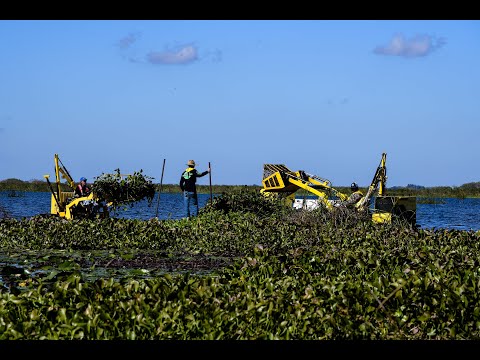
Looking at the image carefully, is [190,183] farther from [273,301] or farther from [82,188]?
[273,301]

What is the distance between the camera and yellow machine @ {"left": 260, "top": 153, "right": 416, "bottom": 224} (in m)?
23.8

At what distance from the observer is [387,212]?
24141 millimetres

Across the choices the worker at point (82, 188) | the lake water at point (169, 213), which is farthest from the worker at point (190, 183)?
the worker at point (82, 188)

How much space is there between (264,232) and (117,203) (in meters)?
7.24

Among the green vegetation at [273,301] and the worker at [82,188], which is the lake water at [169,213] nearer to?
the worker at [82,188]

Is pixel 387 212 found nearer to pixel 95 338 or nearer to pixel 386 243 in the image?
pixel 386 243

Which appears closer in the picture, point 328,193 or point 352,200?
point 352,200

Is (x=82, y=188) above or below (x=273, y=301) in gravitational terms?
above

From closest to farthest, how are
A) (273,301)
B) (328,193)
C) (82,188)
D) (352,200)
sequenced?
(273,301) → (352,200) → (82,188) → (328,193)

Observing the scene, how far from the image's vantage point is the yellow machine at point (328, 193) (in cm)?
2384

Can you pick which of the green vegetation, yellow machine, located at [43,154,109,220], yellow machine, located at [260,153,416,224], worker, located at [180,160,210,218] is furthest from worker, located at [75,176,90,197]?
the green vegetation

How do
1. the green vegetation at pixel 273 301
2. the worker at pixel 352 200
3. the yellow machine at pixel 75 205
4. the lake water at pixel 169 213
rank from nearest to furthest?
the green vegetation at pixel 273 301 → the worker at pixel 352 200 → the yellow machine at pixel 75 205 → the lake water at pixel 169 213

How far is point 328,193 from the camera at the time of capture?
2970 cm

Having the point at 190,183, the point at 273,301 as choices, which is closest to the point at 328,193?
the point at 190,183
